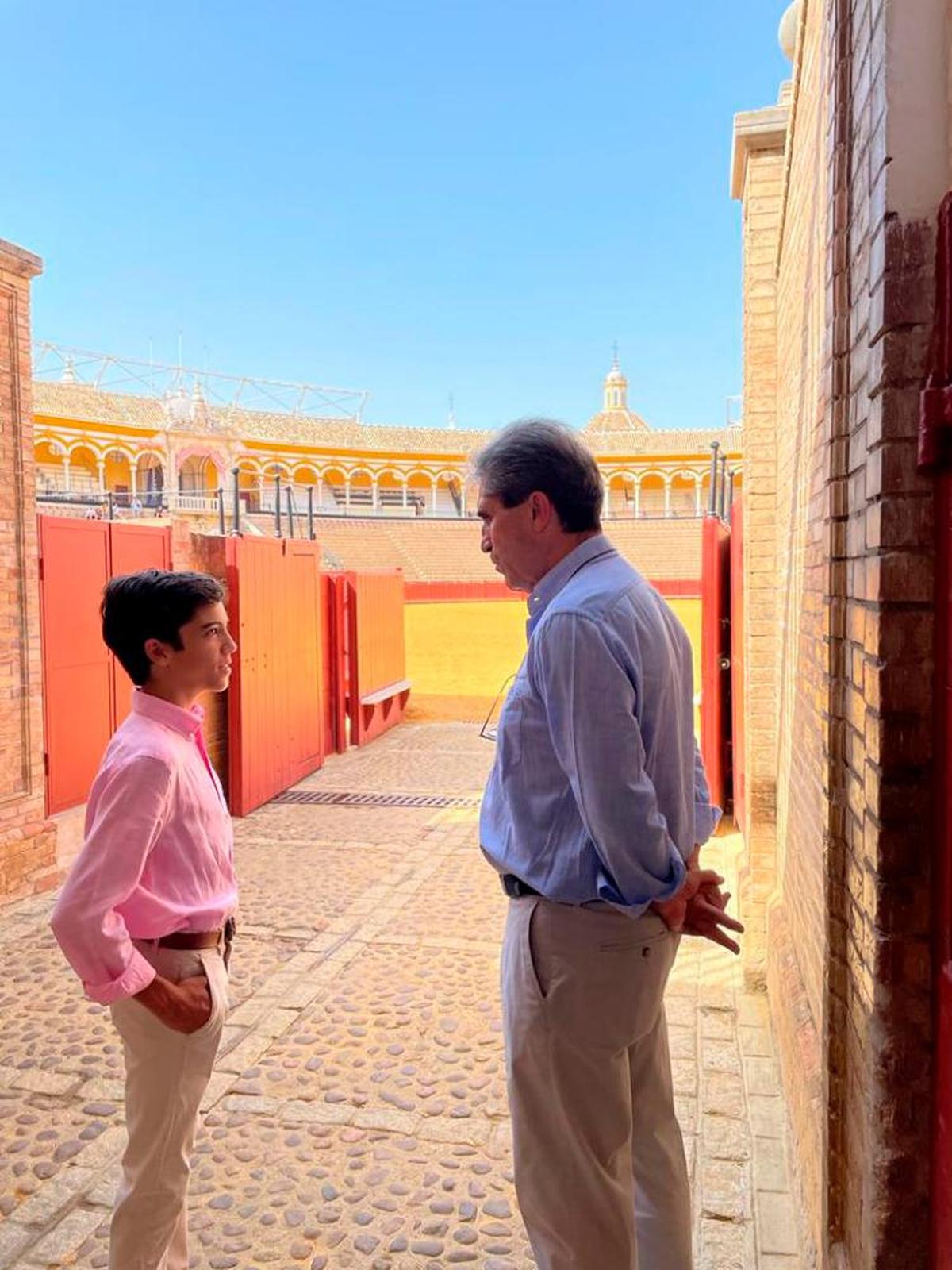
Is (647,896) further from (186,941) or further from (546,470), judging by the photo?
(186,941)

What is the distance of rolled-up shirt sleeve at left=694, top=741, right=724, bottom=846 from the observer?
7.56 ft

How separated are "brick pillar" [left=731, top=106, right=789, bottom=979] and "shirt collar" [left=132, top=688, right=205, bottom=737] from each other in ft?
10.8

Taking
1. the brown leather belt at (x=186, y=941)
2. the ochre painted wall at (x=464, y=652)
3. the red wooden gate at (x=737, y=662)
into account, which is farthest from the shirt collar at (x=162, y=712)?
the ochre painted wall at (x=464, y=652)

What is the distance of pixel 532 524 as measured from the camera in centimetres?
210

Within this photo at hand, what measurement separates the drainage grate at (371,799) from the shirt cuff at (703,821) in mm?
6676

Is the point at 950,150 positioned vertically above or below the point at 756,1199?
above

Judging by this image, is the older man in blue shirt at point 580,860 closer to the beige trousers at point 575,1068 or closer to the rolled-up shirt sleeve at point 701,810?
the beige trousers at point 575,1068

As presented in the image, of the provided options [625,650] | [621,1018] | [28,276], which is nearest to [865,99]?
[625,650]

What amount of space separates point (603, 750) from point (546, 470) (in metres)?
0.62

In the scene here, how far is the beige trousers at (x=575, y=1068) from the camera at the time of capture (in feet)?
6.27

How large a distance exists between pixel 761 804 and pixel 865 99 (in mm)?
3702

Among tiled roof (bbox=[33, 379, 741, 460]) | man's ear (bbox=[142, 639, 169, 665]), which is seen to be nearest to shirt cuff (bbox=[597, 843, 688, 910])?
man's ear (bbox=[142, 639, 169, 665])

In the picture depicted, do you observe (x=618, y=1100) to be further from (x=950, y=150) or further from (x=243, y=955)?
(x=243, y=955)

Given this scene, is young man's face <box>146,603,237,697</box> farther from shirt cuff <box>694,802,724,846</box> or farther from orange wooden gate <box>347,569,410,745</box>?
orange wooden gate <box>347,569,410,745</box>
